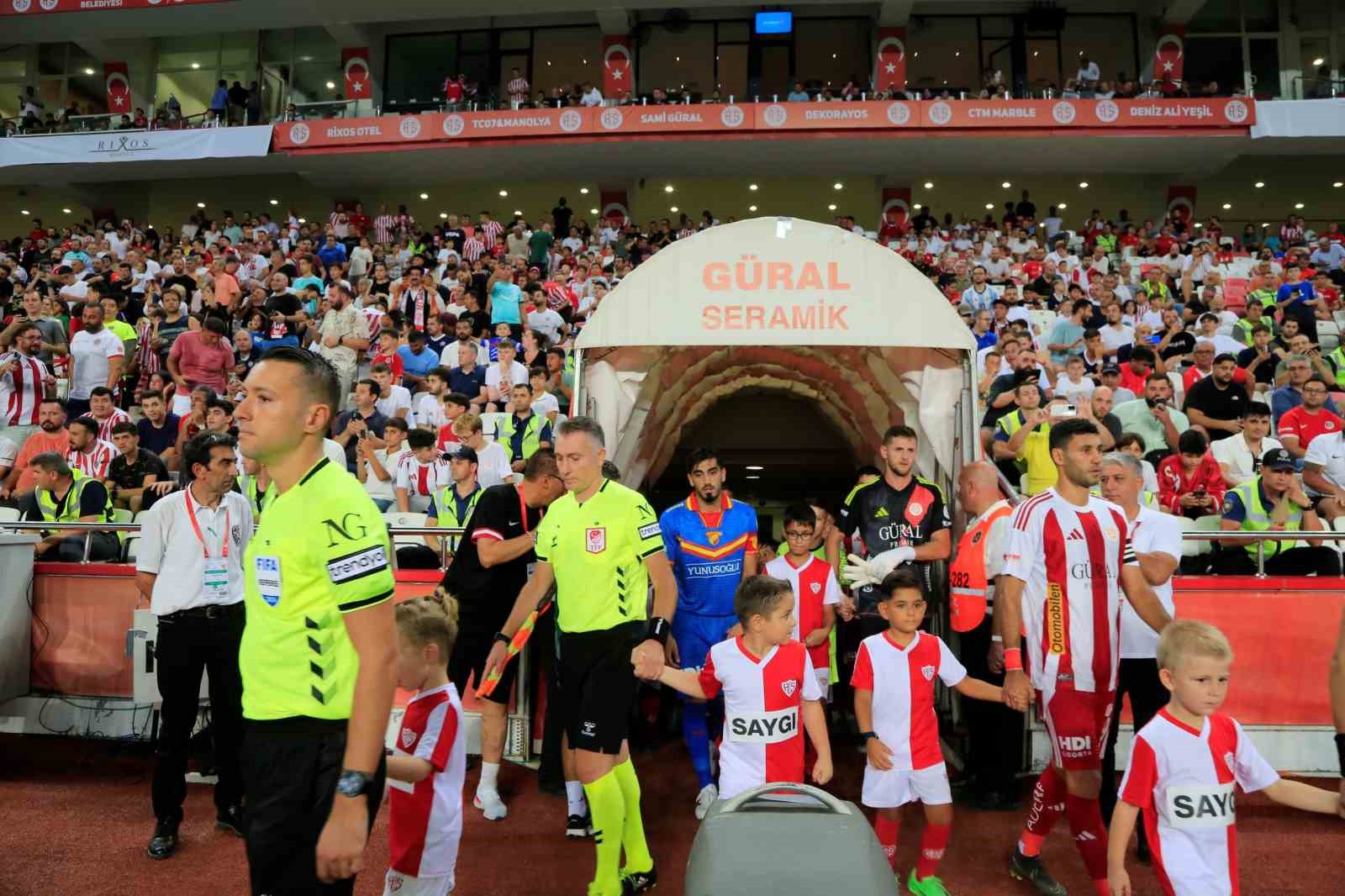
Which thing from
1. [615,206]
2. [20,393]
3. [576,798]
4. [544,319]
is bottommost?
[576,798]

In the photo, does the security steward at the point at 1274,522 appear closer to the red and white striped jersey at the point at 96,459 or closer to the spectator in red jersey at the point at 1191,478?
the spectator in red jersey at the point at 1191,478

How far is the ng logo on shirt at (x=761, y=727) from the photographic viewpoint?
13.6 feet

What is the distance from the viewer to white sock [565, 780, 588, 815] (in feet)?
16.5

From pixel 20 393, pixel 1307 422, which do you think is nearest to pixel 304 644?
pixel 1307 422

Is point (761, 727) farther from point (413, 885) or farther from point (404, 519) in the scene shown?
point (404, 519)

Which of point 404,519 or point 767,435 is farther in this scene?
point 767,435

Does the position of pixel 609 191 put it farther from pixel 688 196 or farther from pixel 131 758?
pixel 131 758

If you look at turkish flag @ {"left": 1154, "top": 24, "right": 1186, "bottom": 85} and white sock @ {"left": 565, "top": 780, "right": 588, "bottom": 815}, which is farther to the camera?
turkish flag @ {"left": 1154, "top": 24, "right": 1186, "bottom": 85}

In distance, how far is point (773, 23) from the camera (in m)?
24.8

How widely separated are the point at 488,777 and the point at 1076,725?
10.5 feet

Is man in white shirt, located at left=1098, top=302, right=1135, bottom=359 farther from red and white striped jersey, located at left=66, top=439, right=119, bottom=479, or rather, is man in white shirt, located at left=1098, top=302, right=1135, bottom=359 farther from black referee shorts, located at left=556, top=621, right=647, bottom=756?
red and white striped jersey, located at left=66, top=439, right=119, bottom=479

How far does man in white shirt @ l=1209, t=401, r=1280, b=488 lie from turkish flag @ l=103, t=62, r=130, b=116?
102ft

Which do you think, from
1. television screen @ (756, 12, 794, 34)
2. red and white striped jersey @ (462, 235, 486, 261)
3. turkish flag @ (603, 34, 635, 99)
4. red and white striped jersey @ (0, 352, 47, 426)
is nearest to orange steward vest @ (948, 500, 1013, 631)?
red and white striped jersey @ (0, 352, 47, 426)

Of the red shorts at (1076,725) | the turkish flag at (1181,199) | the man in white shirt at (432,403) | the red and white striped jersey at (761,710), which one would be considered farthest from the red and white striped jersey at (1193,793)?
the turkish flag at (1181,199)
